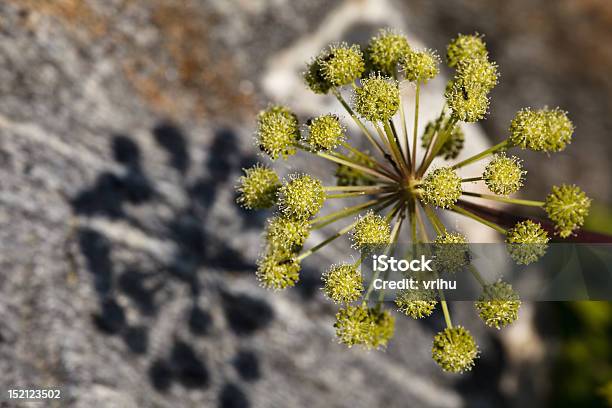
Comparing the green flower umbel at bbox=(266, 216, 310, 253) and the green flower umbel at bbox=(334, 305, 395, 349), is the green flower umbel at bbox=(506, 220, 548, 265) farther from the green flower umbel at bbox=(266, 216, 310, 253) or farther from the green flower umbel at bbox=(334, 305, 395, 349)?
the green flower umbel at bbox=(266, 216, 310, 253)

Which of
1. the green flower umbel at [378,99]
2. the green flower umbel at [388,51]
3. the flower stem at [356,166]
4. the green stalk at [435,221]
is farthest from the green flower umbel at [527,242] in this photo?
the green flower umbel at [388,51]

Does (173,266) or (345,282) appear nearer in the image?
(345,282)

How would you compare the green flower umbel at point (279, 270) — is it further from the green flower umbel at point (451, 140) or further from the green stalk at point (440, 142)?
the green flower umbel at point (451, 140)

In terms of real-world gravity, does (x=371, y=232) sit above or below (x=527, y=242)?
above

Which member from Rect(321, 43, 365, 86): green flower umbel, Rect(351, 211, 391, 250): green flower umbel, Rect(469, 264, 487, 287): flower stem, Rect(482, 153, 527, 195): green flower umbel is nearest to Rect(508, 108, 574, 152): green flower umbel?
Rect(482, 153, 527, 195): green flower umbel

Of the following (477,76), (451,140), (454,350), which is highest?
(451,140)

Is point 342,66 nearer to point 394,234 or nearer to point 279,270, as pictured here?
point 394,234

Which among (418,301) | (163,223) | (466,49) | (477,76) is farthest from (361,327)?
(163,223)

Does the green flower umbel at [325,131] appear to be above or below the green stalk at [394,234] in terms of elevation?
above
